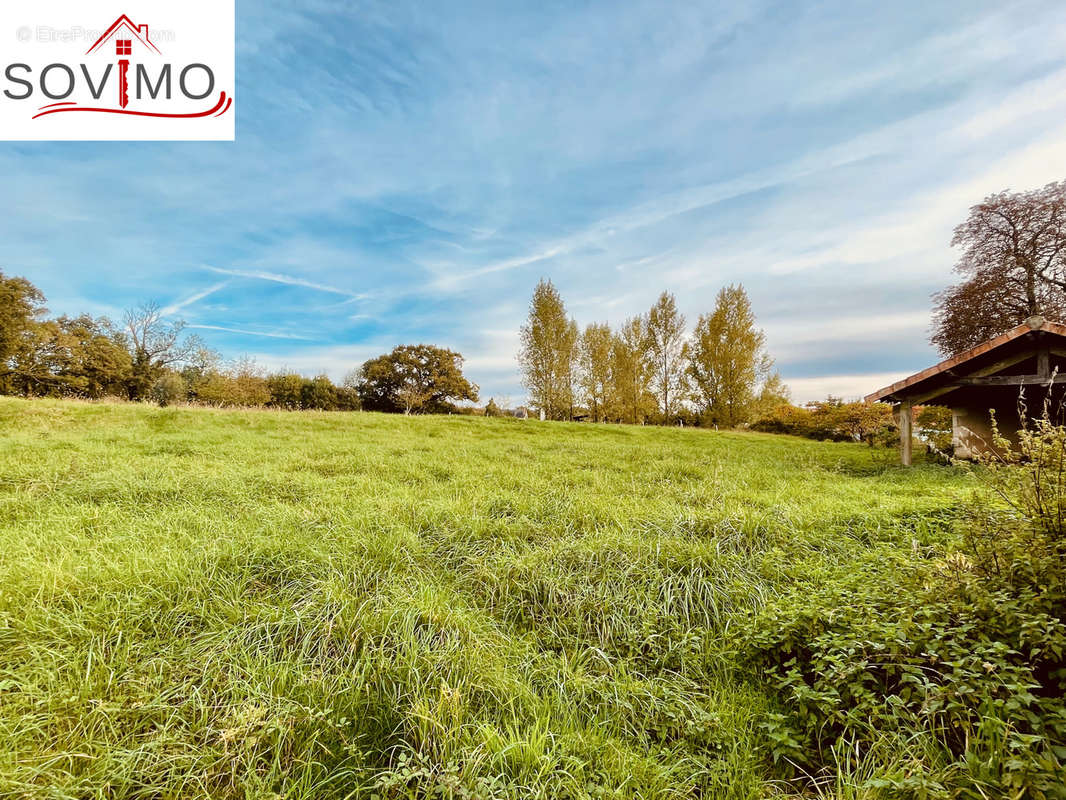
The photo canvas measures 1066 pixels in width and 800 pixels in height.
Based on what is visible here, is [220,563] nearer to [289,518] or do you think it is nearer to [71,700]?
[289,518]

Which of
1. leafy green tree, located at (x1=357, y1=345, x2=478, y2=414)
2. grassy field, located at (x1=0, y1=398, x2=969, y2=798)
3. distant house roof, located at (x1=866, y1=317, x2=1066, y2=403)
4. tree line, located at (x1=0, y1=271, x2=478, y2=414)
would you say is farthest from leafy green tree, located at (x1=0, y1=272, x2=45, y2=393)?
distant house roof, located at (x1=866, y1=317, x2=1066, y2=403)

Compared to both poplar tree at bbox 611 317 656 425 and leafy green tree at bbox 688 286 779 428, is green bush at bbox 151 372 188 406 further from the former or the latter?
leafy green tree at bbox 688 286 779 428

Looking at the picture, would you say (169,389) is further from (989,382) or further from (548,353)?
(989,382)

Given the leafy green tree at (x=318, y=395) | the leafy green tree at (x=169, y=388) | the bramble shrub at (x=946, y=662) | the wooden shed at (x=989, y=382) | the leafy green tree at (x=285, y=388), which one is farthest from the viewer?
the leafy green tree at (x=285, y=388)

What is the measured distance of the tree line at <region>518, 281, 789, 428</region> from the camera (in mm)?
25484

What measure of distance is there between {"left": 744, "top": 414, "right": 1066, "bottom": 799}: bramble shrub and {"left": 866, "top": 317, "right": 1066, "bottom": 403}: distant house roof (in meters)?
6.81

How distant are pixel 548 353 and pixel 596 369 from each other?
3.61m

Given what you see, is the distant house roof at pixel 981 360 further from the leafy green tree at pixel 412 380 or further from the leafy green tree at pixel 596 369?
the leafy green tree at pixel 412 380

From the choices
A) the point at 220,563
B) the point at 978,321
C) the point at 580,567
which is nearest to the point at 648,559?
the point at 580,567

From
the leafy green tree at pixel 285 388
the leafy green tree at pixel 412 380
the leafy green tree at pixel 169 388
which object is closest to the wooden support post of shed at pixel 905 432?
the leafy green tree at pixel 412 380

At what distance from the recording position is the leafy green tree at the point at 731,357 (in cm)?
2538

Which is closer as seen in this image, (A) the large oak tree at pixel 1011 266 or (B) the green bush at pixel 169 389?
(A) the large oak tree at pixel 1011 266

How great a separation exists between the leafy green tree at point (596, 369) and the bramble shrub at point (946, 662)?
24286 millimetres

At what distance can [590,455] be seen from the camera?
362 inches
